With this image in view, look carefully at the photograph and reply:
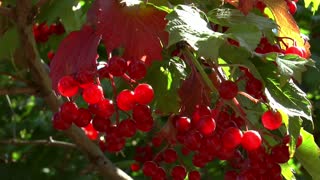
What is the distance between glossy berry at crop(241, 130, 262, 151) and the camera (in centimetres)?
102

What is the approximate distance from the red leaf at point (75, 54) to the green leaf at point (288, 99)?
317mm

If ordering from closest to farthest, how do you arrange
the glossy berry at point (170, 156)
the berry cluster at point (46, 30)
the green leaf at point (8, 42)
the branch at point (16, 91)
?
the glossy berry at point (170, 156)
the branch at point (16, 91)
the green leaf at point (8, 42)
the berry cluster at point (46, 30)

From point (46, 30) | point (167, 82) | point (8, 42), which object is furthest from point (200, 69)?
point (46, 30)

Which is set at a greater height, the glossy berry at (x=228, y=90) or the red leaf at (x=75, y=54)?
the red leaf at (x=75, y=54)

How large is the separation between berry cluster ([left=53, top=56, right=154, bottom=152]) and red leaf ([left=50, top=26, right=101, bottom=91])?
30 millimetres

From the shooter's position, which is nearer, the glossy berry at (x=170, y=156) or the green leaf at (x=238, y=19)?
the green leaf at (x=238, y=19)

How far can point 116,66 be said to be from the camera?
99 cm

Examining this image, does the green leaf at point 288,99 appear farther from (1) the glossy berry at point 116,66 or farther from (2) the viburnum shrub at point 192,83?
(1) the glossy berry at point 116,66

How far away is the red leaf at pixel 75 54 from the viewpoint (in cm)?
101

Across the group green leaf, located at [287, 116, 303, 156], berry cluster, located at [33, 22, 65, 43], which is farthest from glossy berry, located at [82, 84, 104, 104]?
berry cluster, located at [33, 22, 65, 43]

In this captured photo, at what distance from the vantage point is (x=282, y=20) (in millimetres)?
1172

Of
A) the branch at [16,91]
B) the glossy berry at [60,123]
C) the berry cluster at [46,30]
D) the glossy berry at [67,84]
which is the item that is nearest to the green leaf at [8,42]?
the branch at [16,91]

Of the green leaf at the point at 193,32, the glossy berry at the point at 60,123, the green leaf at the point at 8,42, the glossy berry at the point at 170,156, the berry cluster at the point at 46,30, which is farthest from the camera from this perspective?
the berry cluster at the point at 46,30

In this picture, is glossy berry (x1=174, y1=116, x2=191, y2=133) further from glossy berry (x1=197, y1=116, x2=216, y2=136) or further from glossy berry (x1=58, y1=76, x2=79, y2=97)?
glossy berry (x1=58, y1=76, x2=79, y2=97)
